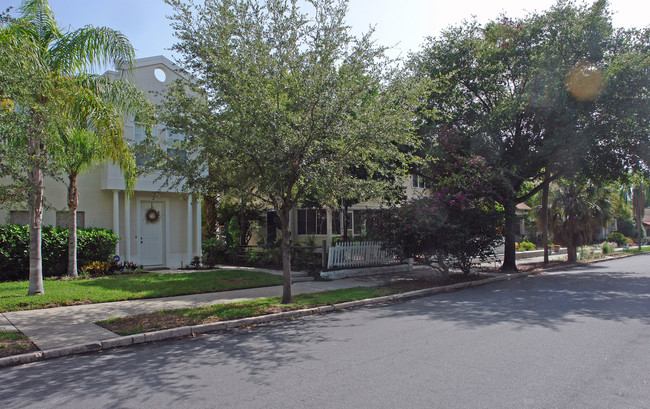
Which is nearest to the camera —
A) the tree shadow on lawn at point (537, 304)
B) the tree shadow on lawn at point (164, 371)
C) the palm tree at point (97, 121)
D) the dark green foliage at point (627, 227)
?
the tree shadow on lawn at point (164, 371)

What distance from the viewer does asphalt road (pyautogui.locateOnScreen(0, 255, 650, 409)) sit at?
177 inches

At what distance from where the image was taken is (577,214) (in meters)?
23.4

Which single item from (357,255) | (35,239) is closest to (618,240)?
(357,255)

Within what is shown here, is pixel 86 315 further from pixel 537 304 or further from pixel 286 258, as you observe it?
pixel 537 304

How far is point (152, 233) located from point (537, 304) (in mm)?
12943

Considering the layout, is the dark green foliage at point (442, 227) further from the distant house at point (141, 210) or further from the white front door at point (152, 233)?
the white front door at point (152, 233)

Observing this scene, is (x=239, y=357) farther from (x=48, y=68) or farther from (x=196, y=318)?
(x=48, y=68)

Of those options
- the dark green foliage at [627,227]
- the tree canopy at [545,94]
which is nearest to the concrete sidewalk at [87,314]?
the tree canopy at [545,94]

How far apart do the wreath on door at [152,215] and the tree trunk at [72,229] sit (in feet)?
12.6

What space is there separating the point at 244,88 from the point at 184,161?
2.11 m

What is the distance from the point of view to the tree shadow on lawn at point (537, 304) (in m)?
8.48

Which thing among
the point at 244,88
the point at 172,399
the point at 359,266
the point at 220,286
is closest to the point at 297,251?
the point at 359,266

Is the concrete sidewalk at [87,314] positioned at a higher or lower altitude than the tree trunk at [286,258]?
lower

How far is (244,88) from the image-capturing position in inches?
332
